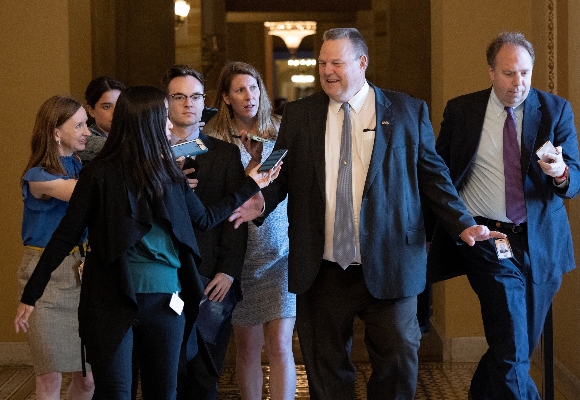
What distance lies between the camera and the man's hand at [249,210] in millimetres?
4312

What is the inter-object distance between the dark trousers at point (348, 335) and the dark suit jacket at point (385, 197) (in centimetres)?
9

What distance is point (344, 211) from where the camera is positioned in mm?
4191

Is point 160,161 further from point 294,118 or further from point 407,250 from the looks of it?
point 407,250

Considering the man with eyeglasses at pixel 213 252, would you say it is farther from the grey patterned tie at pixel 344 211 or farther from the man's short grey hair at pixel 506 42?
the man's short grey hair at pixel 506 42

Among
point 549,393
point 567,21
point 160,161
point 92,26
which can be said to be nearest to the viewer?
point 160,161

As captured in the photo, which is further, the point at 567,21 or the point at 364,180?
the point at 567,21

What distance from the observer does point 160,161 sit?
3732 millimetres

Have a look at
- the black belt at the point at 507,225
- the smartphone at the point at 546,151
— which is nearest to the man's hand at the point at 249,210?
the black belt at the point at 507,225

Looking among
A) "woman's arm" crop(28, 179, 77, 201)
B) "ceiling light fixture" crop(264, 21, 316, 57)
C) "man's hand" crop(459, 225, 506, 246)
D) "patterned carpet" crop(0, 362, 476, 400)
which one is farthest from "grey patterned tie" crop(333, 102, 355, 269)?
"ceiling light fixture" crop(264, 21, 316, 57)

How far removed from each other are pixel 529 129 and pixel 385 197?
87 cm

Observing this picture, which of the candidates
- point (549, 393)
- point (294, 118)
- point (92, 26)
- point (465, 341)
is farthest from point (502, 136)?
point (92, 26)

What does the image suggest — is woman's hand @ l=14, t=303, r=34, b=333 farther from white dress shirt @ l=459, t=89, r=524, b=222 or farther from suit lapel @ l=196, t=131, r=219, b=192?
white dress shirt @ l=459, t=89, r=524, b=222

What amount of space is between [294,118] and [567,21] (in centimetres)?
210

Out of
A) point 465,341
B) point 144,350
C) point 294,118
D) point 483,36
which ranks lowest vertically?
point 465,341
